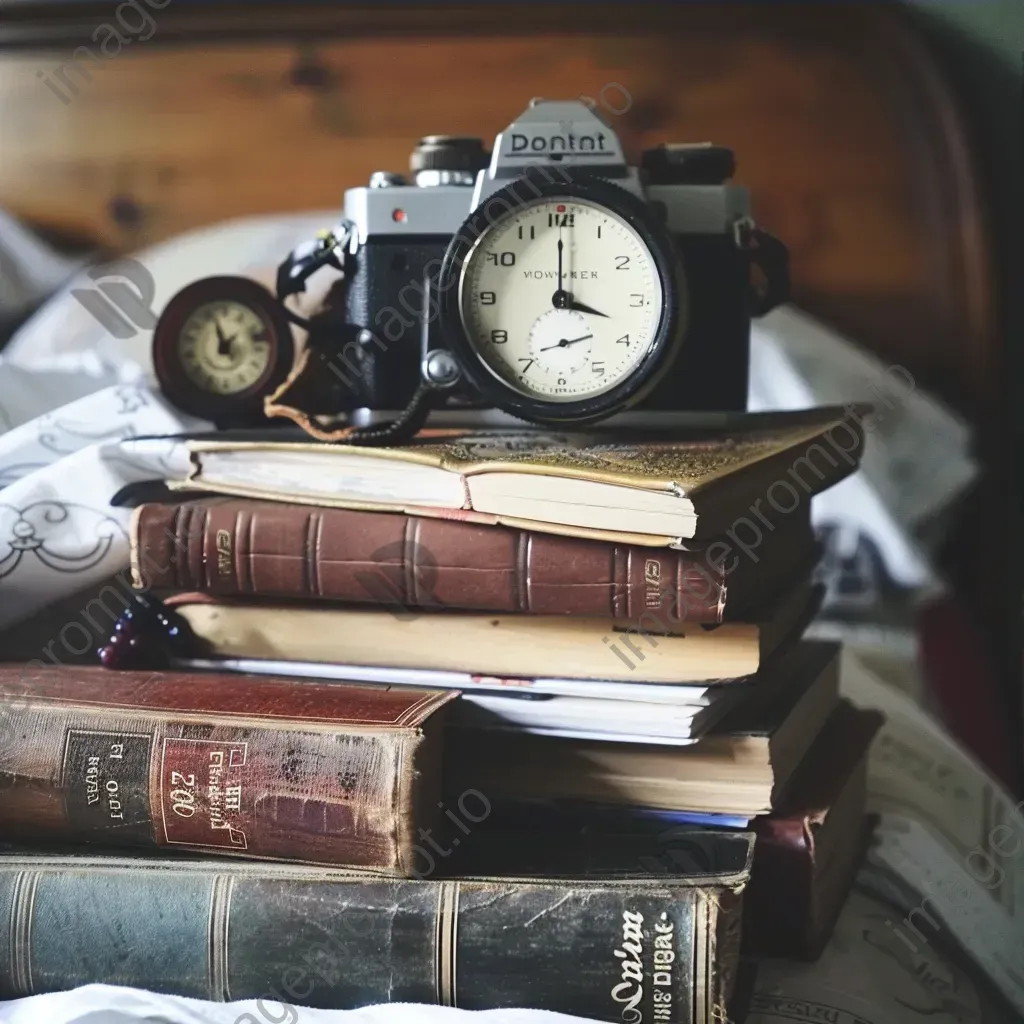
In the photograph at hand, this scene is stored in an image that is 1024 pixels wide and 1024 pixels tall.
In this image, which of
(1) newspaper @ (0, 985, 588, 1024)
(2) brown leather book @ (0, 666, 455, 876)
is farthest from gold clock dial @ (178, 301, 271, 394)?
(1) newspaper @ (0, 985, 588, 1024)

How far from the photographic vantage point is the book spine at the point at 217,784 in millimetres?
473

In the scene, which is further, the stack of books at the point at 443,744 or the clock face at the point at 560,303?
the clock face at the point at 560,303

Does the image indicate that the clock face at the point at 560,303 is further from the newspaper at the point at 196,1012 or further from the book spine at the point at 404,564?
the newspaper at the point at 196,1012

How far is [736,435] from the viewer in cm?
63

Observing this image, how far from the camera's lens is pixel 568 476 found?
0.49 m

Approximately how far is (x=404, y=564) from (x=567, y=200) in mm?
220

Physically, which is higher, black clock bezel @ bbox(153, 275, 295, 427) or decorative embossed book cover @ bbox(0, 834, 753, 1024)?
black clock bezel @ bbox(153, 275, 295, 427)

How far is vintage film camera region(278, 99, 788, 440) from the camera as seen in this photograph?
583mm

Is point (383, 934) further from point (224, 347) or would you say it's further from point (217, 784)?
point (224, 347)

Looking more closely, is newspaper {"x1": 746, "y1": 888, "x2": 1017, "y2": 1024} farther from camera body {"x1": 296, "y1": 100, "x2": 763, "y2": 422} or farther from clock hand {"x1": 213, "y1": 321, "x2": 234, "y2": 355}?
clock hand {"x1": 213, "y1": 321, "x2": 234, "y2": 355}

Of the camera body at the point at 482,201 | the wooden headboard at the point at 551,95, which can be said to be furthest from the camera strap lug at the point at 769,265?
the wooden headboard at the point at 551,95

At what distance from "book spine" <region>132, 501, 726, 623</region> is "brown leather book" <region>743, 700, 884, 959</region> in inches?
5.1

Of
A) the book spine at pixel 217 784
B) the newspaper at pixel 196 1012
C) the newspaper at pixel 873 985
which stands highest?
the book spine at pixel 217 784

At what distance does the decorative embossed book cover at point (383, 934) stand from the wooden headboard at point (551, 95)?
3.11ft
